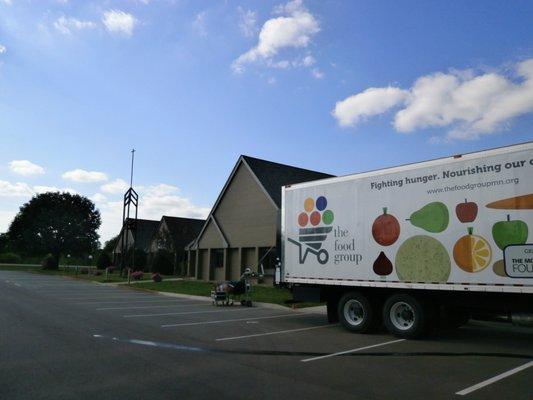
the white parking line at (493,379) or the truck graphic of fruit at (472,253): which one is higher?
the truck graphic of fruit at (472,253)

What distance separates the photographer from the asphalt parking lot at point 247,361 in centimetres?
636

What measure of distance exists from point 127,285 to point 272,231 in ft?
34.1

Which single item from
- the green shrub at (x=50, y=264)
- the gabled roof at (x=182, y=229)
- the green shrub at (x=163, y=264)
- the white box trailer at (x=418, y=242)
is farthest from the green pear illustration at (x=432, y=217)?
the green shrub at (x=50, y=264)

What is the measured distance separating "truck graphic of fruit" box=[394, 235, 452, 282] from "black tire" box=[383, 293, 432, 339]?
1.64ft

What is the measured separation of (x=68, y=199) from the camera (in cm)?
7025

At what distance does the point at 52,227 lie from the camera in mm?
65938

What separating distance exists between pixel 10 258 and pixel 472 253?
98.7 metres

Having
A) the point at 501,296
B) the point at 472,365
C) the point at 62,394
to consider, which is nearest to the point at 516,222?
the point at 501,296

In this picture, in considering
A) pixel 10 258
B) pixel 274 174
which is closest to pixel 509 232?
pixel 274 174

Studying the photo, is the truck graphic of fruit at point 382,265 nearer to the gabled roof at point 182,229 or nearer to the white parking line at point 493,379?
the white parking line at point 493,379

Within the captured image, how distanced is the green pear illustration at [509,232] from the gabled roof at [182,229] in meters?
40.2

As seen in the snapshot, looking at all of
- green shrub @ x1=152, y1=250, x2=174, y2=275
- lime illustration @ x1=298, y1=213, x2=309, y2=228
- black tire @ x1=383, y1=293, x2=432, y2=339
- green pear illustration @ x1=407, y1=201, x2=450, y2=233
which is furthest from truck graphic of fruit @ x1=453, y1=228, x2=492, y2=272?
green shrub @ x1=152, y1=250, x2=174, y2=275

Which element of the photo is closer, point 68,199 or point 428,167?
point 428,167

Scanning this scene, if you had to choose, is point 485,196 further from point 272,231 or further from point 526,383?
point 272,231
